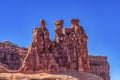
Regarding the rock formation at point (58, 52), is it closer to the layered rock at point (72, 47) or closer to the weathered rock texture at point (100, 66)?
the layered rock at point (72, 47)

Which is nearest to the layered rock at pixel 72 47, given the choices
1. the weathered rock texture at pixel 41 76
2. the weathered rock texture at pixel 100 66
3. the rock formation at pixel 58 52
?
the rock formation at pixel 58 52

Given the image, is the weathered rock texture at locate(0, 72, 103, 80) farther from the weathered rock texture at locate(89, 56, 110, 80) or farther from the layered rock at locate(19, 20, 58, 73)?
the weathered rock texture at locate(89, 56, 110, 80)

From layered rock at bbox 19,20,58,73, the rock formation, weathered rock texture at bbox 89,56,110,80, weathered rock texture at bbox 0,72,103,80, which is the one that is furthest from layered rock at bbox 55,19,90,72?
weathered rock texture at bbox 89,56,110,80

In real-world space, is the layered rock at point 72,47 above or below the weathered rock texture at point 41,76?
above

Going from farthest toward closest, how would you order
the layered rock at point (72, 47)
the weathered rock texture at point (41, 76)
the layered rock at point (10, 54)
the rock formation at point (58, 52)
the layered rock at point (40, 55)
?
the layered rock at point (10, 54), the layered rock at point (72, 47), the rock formation at point (58, 52), the layered rock at point (40, 55), the weathered rock texture at point (41, 76)

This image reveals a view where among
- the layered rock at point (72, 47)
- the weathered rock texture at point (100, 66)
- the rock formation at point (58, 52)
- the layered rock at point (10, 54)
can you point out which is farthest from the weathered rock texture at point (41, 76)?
the weathered rock texture at point (100, 66)

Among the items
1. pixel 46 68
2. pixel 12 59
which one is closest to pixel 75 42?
pixel 46 68

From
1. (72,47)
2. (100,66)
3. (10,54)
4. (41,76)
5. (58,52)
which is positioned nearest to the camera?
(41,76)

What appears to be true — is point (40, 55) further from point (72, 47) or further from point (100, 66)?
point (100, 66)

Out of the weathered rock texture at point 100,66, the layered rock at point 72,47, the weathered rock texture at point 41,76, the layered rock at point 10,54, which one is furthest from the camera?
the weathered rock texture at point 100,66

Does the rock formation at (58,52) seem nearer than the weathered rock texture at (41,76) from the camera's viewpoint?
No

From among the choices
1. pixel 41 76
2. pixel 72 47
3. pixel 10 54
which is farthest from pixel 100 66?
pixel 41 76

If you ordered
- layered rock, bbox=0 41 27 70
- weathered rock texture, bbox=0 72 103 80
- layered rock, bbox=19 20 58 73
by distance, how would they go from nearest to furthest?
weathered rock texture, bbox=0 72 103 80 → layered rock, bbox=19 20 58 73 → layered rock, bbox=0 41 27 70

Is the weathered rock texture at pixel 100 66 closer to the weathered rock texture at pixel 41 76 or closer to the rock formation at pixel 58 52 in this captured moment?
the rock formation at pixel 58 52
